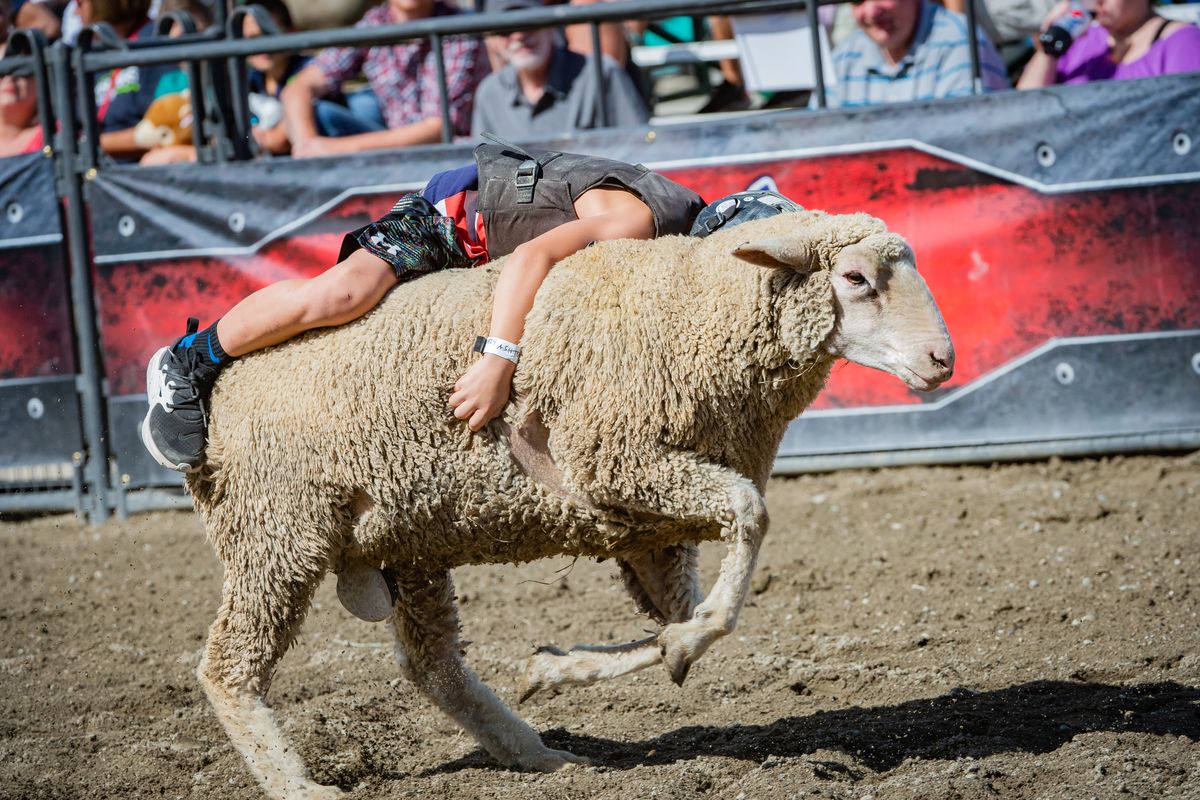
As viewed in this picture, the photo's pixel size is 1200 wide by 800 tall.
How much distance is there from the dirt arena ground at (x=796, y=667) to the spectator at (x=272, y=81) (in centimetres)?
262

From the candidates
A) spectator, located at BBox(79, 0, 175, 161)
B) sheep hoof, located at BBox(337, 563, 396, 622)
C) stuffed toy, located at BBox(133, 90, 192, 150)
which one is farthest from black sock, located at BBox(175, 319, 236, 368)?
spectator, located at BBox(79, 0, 175, 161)

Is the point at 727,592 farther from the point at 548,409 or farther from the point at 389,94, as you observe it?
the point at 389,94

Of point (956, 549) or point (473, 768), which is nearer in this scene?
point (473, 768)

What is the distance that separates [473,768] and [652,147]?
10.6ft

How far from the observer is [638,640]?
3.46 meters

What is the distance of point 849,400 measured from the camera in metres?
5.88

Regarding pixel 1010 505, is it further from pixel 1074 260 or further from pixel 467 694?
pixel 467 694

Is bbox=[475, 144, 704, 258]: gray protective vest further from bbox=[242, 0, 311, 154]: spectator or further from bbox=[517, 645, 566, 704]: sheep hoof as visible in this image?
bbox=[242, 0, 311, 154]: spectator

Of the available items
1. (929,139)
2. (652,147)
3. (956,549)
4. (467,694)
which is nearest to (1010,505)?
(956,549)

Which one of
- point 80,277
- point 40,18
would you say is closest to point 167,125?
point 80,277

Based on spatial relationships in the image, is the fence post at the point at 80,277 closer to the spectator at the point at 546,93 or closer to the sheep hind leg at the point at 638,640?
the spectator at the point at 546,93

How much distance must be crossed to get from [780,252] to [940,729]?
4.73 ft

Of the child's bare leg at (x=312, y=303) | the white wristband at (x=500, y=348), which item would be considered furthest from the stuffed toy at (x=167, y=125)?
the white wristband at (x=500, y=348)

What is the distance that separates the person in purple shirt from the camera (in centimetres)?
575
